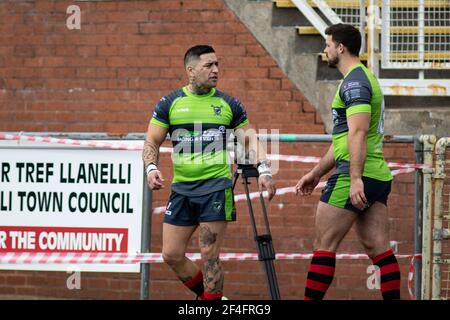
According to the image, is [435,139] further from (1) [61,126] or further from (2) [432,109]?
(1) [61,126]

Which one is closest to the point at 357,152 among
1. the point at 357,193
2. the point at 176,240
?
the point at 357,193

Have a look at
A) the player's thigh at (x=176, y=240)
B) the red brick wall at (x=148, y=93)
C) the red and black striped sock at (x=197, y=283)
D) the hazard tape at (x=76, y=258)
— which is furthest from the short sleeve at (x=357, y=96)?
the red brick wall at (x=148, y=93)

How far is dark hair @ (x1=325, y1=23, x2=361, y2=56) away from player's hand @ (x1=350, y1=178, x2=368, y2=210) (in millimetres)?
1047

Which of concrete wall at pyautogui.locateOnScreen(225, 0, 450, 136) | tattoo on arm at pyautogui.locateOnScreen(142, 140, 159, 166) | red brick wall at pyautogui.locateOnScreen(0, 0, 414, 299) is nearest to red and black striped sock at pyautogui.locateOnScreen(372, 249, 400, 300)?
tattoo on arm at pyautogui.locateOnScreen(142, 140, 159, 166)

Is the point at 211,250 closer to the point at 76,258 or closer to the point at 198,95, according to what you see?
the point at 198,95

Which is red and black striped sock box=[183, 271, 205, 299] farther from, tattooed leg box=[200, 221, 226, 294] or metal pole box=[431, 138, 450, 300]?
metal pole box=[431, 138, 450, 300]

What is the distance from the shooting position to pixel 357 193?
784cm

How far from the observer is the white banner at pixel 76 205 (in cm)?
949

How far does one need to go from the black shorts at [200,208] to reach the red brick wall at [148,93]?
2469mm

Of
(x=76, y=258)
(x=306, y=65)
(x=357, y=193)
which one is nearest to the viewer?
(x=357, y=193)

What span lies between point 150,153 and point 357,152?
1.69 m

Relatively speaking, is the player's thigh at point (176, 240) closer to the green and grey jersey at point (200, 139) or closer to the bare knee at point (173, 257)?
the bare knee at point (173, 257)

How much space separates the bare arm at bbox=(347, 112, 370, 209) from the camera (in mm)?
7852

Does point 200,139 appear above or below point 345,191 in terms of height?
above
